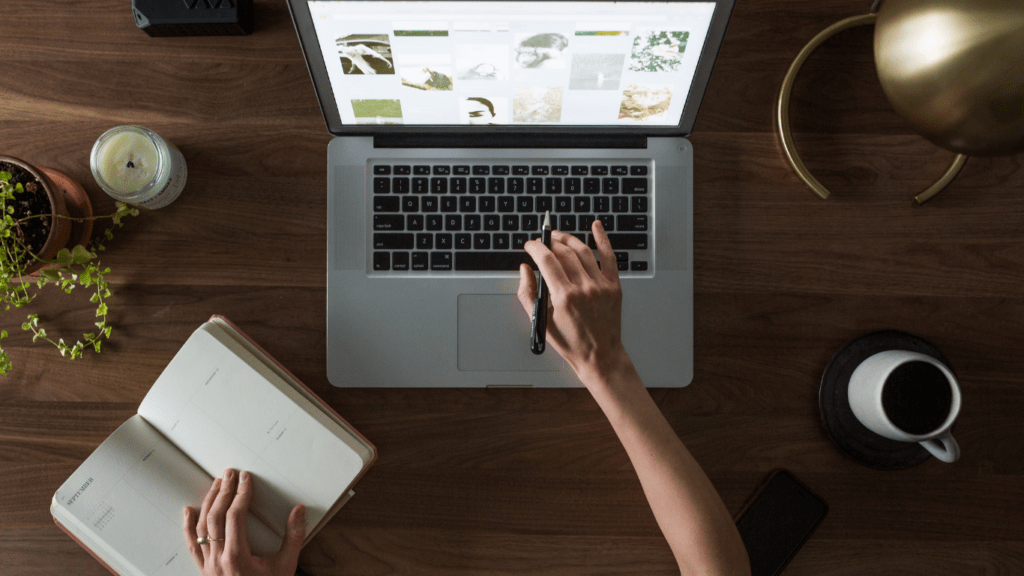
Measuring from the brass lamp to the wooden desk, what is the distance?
0.82ft

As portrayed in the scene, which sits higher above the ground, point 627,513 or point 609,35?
point 609,35

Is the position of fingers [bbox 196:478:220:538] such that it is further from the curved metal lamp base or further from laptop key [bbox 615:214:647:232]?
the curved metal lamp base

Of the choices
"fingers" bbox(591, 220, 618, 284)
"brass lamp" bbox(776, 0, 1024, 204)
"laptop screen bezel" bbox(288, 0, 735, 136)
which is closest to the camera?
"brass lamp" bbox(776, 0, 1024, 204)

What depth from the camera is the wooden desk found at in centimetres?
77

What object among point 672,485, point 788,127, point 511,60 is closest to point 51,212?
point 511,60

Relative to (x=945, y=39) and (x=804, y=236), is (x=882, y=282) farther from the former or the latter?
(x=945, y=39)

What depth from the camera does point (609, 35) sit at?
604 mm

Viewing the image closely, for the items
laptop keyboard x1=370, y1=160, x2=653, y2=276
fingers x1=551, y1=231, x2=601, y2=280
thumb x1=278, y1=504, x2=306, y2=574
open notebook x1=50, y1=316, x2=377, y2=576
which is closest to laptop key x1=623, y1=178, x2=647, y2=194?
laptop keyboard x1=370, y1=160, x2=653, y2=276

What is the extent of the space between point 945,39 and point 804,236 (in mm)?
331

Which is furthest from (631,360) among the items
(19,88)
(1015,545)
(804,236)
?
(19,88)

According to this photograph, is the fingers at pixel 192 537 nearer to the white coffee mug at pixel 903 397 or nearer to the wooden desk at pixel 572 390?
the wooden desk at pixel 572 390

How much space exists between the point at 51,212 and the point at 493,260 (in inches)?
22.1

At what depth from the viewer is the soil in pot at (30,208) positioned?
69 cm

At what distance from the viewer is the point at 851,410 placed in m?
0.76
